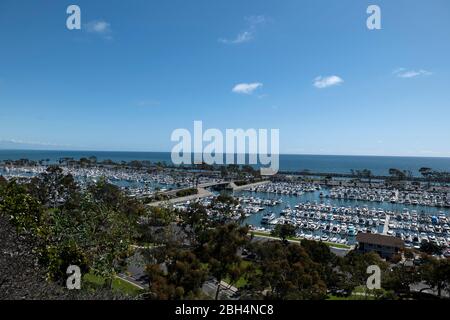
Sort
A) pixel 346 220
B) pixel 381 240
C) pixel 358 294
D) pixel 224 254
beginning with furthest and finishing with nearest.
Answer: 1. pixel 346 220
2. pixel 381 240
3. pixel 358 294
4. pixel 224 254

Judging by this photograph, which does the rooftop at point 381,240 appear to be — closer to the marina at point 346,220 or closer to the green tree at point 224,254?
the marina at point 346,220

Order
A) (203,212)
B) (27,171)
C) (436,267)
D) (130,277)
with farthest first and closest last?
(27,171) → (203,212) → (130,277) → (436,267)

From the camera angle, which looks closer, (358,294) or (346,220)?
(358,294)

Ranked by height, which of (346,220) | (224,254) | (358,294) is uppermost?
(224,254)

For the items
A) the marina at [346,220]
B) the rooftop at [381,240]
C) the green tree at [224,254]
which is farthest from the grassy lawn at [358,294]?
the marina at [346,220]

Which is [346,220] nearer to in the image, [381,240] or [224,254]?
[381,240]

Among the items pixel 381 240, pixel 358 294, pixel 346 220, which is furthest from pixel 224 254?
pixel 346 220

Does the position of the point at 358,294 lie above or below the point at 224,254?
below

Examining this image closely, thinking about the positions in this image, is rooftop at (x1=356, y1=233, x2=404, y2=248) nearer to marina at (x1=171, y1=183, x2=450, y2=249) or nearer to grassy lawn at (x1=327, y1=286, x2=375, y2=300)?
marina at (x1=171, y1=183, x2=450, y2=249)
